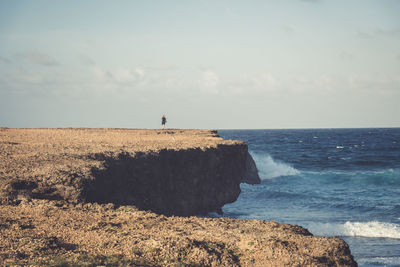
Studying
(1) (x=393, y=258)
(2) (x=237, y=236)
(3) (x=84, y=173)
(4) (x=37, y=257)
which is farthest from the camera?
(1) (x=393, y=258)

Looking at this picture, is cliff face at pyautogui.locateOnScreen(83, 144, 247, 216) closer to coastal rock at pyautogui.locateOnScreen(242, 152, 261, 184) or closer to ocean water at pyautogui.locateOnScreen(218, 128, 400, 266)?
ocean water at pyautogui.locateOnScreen(218, 128, 400, 266)

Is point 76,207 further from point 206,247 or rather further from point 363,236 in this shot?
point 363,236

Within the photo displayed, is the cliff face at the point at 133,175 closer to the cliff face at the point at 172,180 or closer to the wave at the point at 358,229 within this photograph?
the cliff face at the point at 172,180

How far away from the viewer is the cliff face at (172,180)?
34.3ft

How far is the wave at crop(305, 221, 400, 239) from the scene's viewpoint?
16703mm

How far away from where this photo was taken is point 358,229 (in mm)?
17250

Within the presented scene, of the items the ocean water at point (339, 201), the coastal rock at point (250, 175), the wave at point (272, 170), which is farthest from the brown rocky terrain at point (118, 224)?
the wave at point (272, 170)

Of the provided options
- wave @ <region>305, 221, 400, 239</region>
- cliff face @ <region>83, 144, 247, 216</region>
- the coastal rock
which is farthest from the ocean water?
cliff face @ <region>83, 144, 247, 216</region>

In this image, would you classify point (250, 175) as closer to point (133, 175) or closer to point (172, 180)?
point (172, 180)

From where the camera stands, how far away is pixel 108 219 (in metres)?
7.38

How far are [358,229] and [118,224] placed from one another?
1331 centimetres

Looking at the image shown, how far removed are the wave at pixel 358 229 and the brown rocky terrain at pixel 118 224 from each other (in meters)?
7.21

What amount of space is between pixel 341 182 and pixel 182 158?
24.5m

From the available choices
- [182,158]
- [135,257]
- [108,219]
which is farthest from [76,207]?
[182,158]
